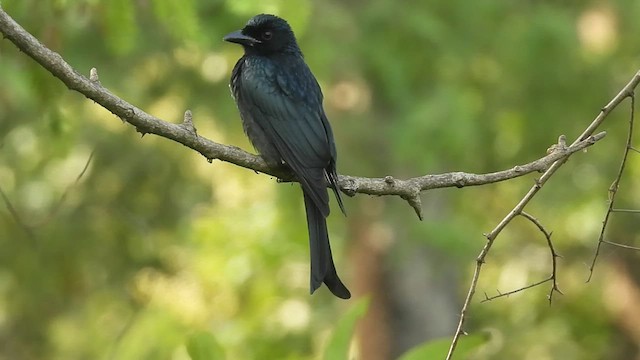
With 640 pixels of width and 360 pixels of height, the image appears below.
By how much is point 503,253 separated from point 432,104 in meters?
5.15

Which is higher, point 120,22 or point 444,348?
point 120,22

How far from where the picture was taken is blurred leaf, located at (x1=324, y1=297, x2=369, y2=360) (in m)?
3.44

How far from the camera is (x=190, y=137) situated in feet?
11.1

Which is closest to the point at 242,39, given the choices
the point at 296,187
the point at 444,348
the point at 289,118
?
the point at 289,118

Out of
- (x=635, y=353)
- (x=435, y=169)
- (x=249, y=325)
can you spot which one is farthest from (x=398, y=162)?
(x=635, y=353)

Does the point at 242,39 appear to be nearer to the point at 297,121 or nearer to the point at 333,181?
the point at 297,121

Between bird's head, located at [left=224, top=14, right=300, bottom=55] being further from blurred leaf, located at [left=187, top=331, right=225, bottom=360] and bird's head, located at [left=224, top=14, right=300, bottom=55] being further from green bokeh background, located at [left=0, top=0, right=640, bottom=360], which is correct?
green bokeh background, located at [left=0, top=0, right=640, bottom=360]

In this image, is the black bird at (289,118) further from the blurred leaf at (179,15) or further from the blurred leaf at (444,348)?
the blurred leaf at (179,15)

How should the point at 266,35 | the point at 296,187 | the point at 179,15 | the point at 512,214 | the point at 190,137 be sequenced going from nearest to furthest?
the point at 512,214 → the point at 190,137 → the point at 179,15 → the point at 266,35 → the point at 296,187

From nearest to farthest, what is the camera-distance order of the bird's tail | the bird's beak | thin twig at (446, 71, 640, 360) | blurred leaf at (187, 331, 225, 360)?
thin twig at (446, 71, 640, 360) < blurred leaf at (187, 331, 225, 360) < the bird's tail < the bird's beak

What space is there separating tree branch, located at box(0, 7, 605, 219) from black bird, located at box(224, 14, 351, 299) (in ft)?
0.43

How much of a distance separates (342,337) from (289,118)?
1230 millimetres

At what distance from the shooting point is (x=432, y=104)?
26.4 feet

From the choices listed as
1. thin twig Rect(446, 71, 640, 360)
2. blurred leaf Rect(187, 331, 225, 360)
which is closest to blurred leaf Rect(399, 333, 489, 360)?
thin twig Rect(446, 71, 640, 360)
